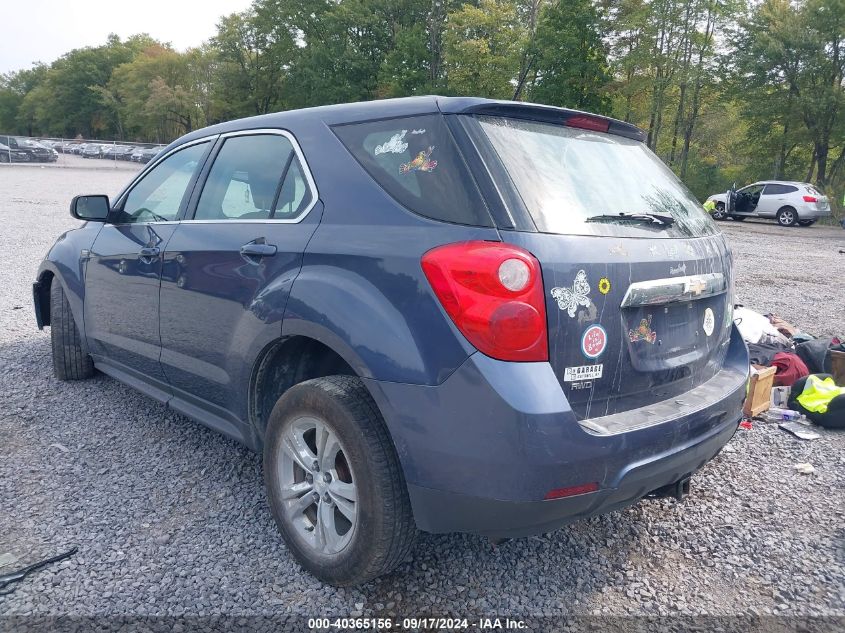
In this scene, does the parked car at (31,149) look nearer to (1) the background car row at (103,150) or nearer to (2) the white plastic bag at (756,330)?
(1) the background car row at (103,150)

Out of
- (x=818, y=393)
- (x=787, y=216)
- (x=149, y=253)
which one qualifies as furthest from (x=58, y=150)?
(x=818, y=393)

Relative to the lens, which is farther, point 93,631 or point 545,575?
point 545,575

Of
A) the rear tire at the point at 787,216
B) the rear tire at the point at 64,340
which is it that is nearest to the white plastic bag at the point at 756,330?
the rear tire at the point at 64,340

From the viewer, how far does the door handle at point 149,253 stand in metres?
3.34

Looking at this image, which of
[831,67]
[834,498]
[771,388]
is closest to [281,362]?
[834,498]

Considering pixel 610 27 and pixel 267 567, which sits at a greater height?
pixel 610 27

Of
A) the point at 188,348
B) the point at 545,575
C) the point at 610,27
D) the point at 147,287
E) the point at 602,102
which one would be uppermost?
the point at 610,27

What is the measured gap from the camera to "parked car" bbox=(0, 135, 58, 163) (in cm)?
3812

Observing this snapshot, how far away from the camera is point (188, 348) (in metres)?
3.13

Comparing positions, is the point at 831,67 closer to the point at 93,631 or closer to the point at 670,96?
the point at 670,96

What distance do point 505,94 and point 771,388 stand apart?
34788 millimetres

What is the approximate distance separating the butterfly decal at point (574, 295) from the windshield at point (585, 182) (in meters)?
0.18

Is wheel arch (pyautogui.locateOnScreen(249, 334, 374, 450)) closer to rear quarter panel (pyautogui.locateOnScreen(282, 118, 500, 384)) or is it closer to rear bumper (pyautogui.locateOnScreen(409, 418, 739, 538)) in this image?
rear quarter panel (pyautogui.locateOnScreen(282, 118, 500, 384))

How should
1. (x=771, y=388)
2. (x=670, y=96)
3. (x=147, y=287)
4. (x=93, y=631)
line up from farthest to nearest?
(x=670, y=96), (x=771, y=388), (x=147, y=287), (x=93, y=631)
